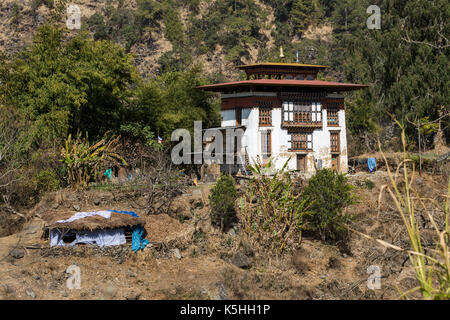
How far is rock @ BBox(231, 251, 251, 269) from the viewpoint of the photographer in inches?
1049

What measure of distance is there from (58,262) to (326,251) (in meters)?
15.3

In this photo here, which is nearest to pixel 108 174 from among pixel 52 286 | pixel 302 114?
pixel 52 286

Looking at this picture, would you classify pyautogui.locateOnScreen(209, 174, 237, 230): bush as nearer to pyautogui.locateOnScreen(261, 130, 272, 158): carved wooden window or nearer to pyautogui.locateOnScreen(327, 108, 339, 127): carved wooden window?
pyautogui.locateOnScreen(261, 130, 272, 158): carved wooden window

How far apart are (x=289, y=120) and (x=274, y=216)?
11.6 m

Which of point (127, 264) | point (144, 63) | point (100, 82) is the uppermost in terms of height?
point (144, 63)

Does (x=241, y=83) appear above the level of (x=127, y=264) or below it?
above

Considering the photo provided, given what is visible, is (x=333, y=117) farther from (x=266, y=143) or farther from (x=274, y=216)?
(x=274, y=216)

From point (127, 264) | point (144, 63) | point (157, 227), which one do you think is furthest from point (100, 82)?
point (144, 63)

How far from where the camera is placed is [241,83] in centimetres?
3691

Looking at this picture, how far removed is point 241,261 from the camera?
26812 millimetres

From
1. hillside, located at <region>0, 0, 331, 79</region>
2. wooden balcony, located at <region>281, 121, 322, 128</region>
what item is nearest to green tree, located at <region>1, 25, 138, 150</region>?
wooden balcony, located at <region>281, 121, 322, 128</region>

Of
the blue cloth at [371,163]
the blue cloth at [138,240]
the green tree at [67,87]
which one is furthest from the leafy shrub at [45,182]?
the blue cloth at [371,163]

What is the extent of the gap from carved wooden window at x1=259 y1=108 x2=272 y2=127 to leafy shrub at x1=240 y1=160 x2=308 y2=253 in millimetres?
8225

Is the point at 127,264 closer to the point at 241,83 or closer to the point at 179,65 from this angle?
the point at 241,83
